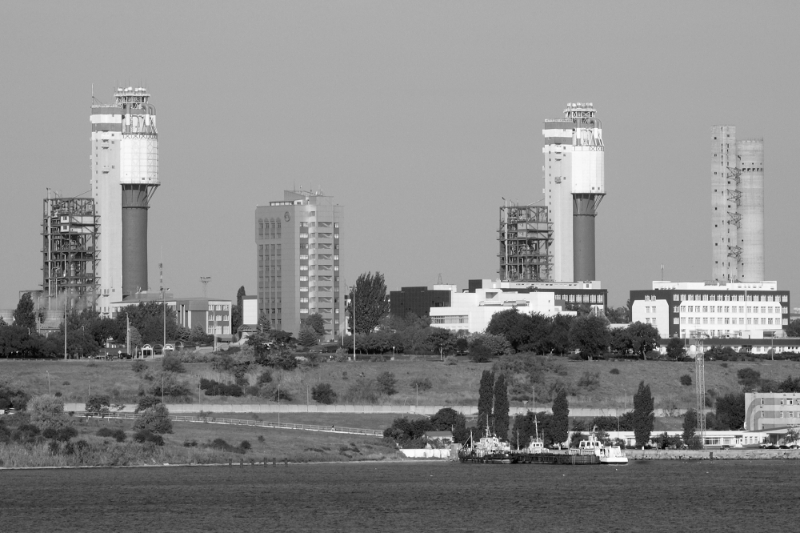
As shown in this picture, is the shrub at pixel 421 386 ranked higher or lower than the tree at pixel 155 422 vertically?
higher

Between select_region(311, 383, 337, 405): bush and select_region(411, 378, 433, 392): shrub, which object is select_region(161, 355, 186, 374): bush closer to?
select_region(311, 383, 337, 405): bush

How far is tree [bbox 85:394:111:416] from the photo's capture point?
167 metres

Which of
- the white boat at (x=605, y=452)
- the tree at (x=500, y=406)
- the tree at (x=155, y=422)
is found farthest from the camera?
the tree at (x=500, y=406)

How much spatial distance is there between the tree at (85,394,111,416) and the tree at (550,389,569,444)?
143 feet

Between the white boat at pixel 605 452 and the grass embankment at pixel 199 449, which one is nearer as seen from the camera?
the grass embankment at pixel 199 449

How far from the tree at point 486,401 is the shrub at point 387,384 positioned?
34255 mm

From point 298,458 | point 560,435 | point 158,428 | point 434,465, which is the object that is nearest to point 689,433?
point 560,435

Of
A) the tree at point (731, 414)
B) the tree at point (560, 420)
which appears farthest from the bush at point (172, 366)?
the tree at point (731, 414)

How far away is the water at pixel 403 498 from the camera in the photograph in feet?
349

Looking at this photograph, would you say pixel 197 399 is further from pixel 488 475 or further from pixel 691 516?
pixel 691 516

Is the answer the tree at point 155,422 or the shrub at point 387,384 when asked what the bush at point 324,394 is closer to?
the shrub at point 387,384

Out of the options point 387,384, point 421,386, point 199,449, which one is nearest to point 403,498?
point 199,449

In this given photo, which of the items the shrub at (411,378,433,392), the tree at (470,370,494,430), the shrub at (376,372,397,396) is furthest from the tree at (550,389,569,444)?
the shrub at (411,378,433,392)

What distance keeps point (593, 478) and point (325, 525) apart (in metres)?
42.3
